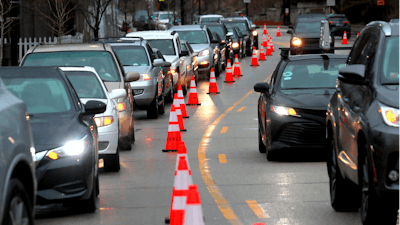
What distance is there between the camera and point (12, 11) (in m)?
17.2

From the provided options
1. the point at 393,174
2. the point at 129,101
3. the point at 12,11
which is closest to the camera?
the point at 393,174

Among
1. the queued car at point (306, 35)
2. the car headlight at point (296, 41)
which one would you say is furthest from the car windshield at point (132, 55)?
the car headlight at point (296, 41)

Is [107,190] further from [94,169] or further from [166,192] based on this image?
[94,169]

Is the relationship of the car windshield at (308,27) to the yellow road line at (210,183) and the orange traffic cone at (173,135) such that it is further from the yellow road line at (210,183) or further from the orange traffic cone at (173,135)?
the orange traffic cone at (173,135)

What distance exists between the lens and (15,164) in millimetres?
4750

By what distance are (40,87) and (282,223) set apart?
3315mm

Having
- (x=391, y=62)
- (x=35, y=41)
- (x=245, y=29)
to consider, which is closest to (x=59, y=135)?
(x=391, y=62)

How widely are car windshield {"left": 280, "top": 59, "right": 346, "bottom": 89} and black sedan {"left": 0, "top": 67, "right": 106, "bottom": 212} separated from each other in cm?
429

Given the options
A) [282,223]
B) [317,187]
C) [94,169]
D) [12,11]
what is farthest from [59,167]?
[12,11]

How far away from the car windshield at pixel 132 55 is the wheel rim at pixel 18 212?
1304 cm

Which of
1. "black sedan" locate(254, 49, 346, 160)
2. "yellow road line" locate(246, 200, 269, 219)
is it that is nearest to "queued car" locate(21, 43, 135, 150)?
"black sedan" locate(254, 49, 346, 160)

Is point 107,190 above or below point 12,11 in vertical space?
below

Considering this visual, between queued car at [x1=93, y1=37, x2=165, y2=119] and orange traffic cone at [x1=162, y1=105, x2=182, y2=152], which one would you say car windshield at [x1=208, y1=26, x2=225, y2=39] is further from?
orange traffic cone at [x1=162, y1=105, x2=182, y2=152]

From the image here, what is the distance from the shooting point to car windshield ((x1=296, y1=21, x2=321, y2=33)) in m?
34.6
